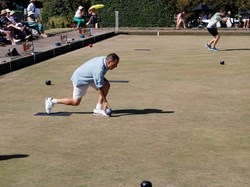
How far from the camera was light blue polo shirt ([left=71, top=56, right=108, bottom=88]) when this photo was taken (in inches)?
290

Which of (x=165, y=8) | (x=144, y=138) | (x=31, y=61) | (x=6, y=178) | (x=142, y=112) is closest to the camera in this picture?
(x=6, y=178)

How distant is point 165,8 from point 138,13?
5.30 feet

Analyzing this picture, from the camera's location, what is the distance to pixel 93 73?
7434mm

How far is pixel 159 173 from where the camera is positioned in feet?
17.2

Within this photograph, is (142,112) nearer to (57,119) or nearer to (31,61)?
(57,119)

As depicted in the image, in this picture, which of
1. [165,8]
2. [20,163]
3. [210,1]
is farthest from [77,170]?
[210,1]

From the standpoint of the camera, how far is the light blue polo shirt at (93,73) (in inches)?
290

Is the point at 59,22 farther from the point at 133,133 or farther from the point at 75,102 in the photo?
the point at 133,133

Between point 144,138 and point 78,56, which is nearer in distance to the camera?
point 144,138

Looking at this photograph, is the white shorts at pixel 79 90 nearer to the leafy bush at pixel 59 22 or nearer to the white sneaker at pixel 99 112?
the white sneaker at pixel 99 112

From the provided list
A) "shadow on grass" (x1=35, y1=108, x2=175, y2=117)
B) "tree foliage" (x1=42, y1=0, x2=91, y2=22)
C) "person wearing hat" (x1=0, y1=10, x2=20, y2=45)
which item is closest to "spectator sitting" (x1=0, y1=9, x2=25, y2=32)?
"person wearing hat" (x1=0, y1=10, x2=20, y2=45)

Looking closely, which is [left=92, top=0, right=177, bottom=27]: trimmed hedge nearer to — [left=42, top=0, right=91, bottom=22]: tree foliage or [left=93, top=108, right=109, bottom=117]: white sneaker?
[left=42, top=0, right=91, bottom=22]: tree foliage

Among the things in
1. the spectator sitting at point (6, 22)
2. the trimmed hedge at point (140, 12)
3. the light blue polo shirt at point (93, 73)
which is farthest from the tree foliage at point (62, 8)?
the light blue polo shirt at point (93, 73)

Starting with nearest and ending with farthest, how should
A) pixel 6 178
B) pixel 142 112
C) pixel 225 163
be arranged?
pixel 6 178 < pixel 225 163 < pixel 142 112
